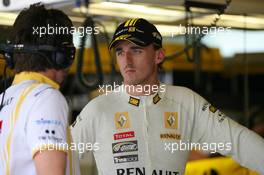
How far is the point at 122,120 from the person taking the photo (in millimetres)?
2363

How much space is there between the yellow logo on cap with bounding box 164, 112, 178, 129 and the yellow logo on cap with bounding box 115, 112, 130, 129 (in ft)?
0.55

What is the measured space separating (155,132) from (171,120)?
0.31ft

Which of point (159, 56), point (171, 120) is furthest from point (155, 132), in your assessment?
point (159, 56)

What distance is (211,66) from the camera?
4516mm

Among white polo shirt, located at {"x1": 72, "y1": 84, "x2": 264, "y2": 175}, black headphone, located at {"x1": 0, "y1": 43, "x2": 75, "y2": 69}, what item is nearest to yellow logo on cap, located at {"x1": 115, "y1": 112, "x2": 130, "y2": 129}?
white polo shirt, located at {"x1": 72, "y1": 84, "x2": 264, "y2": 175}

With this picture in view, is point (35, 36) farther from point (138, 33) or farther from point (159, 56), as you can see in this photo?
point (159, 56)

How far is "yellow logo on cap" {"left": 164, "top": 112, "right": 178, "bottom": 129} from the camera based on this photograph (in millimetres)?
2383

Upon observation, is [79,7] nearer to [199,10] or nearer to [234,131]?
[199,10]

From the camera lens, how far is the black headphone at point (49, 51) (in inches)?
66.2

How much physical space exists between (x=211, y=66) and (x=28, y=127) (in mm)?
3078

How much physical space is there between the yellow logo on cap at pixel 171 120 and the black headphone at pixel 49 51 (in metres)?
0.70
